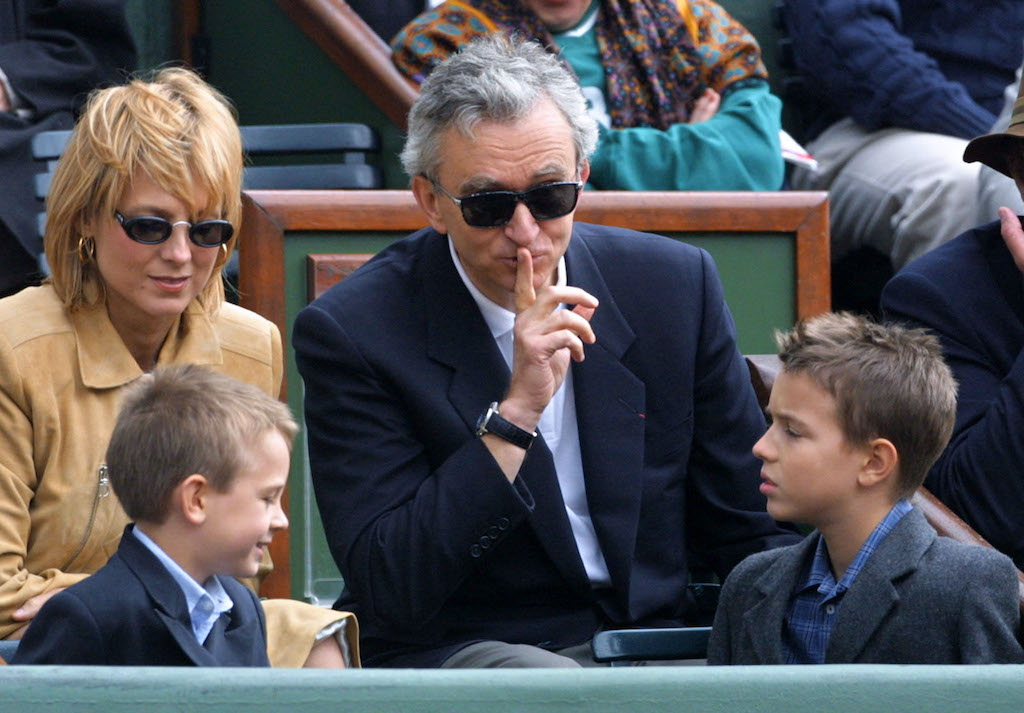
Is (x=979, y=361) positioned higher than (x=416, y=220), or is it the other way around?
(x=979, y=361)

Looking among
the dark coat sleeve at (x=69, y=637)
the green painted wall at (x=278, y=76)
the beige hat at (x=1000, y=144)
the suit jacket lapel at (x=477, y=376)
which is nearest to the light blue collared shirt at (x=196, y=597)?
the dark coat sleeve at (x=69, y=637)

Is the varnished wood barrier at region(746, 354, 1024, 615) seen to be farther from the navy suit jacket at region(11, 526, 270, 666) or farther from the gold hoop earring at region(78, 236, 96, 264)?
the gold hoop earring at region(78, 236, 96, 264)

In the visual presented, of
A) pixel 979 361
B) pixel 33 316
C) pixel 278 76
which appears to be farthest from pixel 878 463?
pixel 278 76

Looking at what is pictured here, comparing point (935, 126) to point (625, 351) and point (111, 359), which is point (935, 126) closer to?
point (625, 351)

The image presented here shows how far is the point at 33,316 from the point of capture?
2.77 meters

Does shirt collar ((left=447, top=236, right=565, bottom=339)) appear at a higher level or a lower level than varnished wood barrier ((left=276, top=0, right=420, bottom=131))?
higher

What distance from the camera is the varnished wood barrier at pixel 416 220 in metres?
3.55

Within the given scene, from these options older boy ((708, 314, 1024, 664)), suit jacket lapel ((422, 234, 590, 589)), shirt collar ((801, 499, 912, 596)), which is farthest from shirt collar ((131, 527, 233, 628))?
shirt collar ((801, 499, 912, 596))

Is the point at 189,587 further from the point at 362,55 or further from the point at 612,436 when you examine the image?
the point at 362,55

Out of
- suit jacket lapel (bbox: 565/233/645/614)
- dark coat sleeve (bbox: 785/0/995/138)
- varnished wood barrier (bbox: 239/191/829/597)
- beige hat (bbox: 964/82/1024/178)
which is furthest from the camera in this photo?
dark coat sleeve (bbox: 785/0/995/138)

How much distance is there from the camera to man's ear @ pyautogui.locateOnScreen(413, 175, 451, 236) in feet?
8.70

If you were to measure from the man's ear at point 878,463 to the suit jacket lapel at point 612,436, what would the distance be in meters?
0.41

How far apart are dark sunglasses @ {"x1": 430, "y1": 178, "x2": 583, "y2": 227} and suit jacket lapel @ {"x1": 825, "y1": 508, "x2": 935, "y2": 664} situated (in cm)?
73

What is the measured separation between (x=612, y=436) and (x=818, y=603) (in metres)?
0.46
